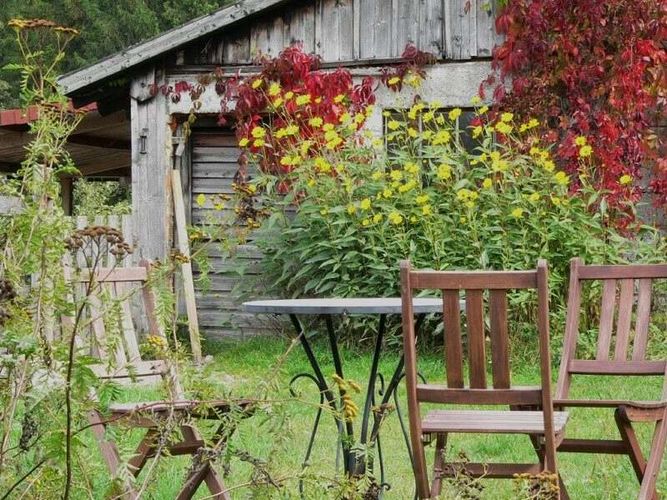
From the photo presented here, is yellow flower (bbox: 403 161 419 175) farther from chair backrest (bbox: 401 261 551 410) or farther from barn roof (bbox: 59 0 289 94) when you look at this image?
chair backrest (bbox: 401 261 551 410)

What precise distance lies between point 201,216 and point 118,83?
1.53 m

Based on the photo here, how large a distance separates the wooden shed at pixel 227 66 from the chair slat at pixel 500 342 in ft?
24.0

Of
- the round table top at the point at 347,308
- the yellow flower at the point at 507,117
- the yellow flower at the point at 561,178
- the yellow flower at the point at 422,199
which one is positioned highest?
the yellow flower at the point at 507,117

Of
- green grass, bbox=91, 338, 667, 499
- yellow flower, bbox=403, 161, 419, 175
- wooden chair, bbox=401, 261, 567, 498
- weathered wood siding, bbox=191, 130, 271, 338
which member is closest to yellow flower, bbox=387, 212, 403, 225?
yellow flower, bbox=403, 161, 419, 175

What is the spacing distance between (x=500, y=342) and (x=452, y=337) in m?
0.15

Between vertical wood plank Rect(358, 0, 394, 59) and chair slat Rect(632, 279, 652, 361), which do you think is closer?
chair slat Rect(632, 279, 652, 361)

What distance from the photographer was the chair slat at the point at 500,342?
3.61 metres

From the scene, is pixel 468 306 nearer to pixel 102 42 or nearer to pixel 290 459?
pixel 290 459

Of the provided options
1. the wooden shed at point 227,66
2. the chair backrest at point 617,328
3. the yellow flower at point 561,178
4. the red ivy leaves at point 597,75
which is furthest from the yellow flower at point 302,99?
the chair backrest at point 617,328

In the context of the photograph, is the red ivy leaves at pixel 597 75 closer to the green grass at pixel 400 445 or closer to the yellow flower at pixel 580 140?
the yellow flower at pixel 580 140

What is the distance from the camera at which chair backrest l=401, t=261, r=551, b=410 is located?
11.6ft

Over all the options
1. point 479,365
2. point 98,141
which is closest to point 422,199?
point 479,365

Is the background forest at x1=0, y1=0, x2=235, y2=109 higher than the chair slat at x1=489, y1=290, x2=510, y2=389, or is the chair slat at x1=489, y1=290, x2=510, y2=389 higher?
the background forest at x1=0, y1=0, x2=235, y2=109

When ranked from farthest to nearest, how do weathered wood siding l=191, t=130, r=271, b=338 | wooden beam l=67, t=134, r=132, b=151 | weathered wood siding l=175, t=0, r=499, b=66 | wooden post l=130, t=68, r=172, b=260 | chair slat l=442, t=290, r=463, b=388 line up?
1. wooden beam l=67, t=134, r=132, b=151
2. weathered wood siding l=191, t=130, r=271, b=338
3. wooden post l=130, t=68, r=172, b=260
4. weathered wood siding l=175, t=0, r=499, b=66
5. chair slat l=442, t=290, r=463, b=388
